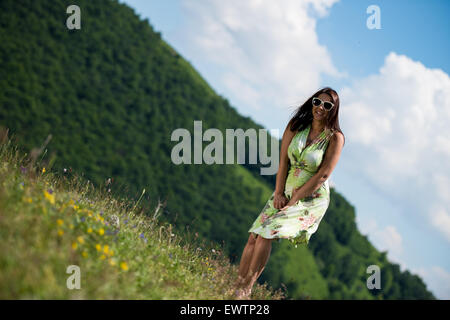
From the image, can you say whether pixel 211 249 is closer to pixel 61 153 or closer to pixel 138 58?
pixel 61 153

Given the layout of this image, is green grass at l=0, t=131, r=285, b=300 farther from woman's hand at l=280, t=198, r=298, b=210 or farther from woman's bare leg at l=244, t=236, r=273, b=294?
woman's hand at l=280, t=198, r=298, b=210

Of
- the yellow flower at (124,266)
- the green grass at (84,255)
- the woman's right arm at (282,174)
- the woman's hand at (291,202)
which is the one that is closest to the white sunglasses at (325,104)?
the woman's right arm at (282,174)

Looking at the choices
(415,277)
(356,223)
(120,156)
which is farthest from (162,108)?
(415,277)

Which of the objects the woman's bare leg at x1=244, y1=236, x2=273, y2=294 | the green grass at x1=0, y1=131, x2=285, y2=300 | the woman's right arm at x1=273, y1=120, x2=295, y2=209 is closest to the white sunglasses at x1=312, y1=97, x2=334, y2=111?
the woman's right arm at x1=273, y1=120, x2=295, y2=209

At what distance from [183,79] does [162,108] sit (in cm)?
1956

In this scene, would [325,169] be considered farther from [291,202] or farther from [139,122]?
[139,122]

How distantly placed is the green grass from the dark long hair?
1.73 m

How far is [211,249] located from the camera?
22.0 ft

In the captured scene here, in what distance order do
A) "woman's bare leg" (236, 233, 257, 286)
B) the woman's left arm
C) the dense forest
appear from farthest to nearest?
the dense forest, "woman's bare leg" (236, 233, 257, 286), the woman's left arm

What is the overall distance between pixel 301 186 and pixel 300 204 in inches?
7.8

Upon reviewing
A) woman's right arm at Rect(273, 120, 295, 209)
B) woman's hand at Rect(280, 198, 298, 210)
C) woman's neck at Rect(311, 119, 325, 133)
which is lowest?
woman's hand at Rect(280, 198, 298, 210)

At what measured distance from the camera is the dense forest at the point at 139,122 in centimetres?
8431

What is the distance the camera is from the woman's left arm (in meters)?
5.49

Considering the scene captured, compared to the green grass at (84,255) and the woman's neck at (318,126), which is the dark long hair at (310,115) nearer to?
the woman's neck at (318,126)
